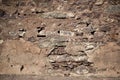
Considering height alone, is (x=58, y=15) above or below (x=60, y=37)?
above

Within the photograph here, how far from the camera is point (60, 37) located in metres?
2.45

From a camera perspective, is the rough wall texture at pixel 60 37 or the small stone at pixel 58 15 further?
the small stone at pixel 58 15

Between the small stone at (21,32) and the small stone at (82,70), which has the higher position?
the small stone at (21,32)

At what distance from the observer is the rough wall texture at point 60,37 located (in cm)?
231

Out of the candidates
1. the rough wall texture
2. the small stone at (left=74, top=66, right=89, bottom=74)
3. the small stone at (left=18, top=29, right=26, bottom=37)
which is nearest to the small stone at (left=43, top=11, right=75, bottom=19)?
the rough wall texture

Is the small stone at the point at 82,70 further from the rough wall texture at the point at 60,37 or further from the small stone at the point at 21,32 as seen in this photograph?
the small stone at the point at 21,32

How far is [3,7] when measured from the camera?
8.77 ft

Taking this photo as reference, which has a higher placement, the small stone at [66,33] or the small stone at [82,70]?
the small stone at [66,33]

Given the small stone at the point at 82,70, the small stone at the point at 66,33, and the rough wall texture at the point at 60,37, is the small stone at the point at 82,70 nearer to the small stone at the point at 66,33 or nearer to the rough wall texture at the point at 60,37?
the rough wall texture at the point at 60,37

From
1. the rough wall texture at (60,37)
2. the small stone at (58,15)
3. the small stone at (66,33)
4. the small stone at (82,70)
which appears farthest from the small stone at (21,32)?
the small stone at (82,70)

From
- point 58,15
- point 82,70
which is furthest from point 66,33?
point 82,70

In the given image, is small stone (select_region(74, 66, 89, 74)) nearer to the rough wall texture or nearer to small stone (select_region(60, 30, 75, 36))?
the rough wall texture

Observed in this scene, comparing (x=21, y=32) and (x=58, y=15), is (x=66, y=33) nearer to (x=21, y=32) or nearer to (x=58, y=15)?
(x=58, y=15)

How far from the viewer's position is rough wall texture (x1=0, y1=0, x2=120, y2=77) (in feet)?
7.57
